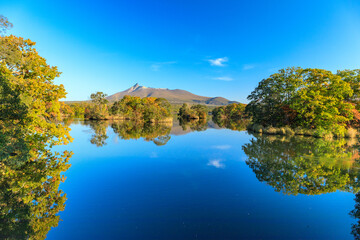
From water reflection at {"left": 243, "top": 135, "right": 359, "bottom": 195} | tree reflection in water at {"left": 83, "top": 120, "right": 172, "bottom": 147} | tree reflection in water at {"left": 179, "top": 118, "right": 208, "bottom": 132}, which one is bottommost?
tree reflection in water at {"left": 83, "top": 120, "right": 172, "bottom": 147}

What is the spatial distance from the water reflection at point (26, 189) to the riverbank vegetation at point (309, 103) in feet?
113

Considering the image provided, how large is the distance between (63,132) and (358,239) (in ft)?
60.5

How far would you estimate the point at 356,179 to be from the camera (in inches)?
412

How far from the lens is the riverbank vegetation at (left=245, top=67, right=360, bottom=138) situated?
29.2 meters

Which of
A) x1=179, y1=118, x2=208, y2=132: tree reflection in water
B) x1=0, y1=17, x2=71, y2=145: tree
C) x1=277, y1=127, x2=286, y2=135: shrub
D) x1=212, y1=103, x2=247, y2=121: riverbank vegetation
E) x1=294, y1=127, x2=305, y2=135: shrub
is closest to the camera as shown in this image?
x1=0, y1=17, x2=71, y2=145: tree

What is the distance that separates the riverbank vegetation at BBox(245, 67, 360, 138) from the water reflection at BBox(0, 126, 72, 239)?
34347 mm

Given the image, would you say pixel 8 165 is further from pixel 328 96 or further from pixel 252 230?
pixel 328 96

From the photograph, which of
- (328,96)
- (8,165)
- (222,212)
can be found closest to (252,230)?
(222,212)

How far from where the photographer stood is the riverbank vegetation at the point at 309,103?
1150 inches

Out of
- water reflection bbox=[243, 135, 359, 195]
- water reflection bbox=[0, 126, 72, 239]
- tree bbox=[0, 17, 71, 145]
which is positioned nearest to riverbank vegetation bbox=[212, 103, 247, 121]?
water reflection bbox=[243, 135, 359, 195]

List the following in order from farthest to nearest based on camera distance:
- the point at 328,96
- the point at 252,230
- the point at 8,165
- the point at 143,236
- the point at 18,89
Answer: the point at 328,96, the point at 18,89, the point at 8,165, the point at 252,230, the point at 143,236

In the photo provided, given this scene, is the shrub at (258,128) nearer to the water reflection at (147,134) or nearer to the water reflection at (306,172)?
the water reflection at (147,134)

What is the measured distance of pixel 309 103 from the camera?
29.3 m

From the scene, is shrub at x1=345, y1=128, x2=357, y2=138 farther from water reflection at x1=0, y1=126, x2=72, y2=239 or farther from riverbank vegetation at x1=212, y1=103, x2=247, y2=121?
→ riverbank vegetation at x1=212, y1=103, x2=247, y2=121
